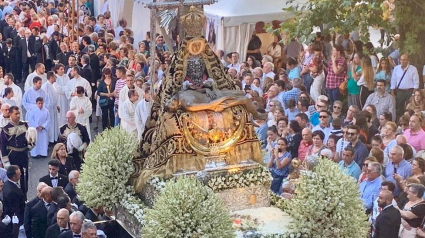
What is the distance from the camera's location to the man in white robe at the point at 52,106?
21.1 m

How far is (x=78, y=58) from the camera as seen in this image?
24.4 metres

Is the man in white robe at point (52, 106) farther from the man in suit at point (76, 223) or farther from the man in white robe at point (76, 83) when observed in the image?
the man in suit at point (76, 223)

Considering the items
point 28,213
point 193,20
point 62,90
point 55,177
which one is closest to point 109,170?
point 28,213

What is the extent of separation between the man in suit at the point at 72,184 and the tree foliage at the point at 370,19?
22.8ft

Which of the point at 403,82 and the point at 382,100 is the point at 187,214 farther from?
the point at 403,82

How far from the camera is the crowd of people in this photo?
536 inches

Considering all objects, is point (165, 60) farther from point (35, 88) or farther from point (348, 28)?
point (348, 28)

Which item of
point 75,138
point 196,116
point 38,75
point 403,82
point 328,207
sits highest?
point 196,116

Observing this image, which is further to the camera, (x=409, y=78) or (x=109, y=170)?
(x=409, y=78)

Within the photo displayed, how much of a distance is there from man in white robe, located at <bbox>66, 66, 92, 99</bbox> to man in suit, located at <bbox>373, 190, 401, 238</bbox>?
9960 mm

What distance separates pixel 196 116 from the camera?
479 inches

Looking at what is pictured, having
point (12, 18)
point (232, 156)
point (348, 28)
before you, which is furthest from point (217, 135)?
point (12, 18)

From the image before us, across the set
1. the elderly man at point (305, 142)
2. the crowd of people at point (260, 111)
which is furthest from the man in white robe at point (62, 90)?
the elderly man at point (305, 142)

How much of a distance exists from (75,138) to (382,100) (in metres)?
5.09
